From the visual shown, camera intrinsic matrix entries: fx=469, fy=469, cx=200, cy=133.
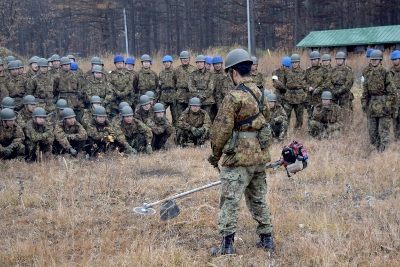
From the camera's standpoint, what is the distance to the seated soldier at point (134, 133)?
999 centimetres

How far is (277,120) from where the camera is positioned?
1045cm

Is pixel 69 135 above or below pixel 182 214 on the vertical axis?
above

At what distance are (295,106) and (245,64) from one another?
7562 mm

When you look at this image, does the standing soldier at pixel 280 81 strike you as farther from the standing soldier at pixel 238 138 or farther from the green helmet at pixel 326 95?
the standing soldier at pixel 238 138

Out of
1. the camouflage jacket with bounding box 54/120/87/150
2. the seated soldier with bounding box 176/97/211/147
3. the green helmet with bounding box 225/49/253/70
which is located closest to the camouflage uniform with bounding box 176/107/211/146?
the seated soldier with bounding box 176/97/211/147

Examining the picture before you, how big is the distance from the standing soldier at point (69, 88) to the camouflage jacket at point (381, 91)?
22.3 ft

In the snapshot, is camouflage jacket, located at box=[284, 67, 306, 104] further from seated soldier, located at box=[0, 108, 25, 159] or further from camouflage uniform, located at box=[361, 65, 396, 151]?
seated soldier, located at box=[0, 108, 25, 159]

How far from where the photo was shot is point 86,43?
45031 millimetres

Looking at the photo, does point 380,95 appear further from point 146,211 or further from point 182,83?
point 146,211

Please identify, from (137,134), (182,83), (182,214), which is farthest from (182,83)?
(182,214)

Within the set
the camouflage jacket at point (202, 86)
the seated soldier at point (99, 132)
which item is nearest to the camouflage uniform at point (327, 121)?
the camouflage jacket at point (202, 86)

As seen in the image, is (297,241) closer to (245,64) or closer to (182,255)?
(182,255)

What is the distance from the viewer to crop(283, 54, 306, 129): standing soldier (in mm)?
11633

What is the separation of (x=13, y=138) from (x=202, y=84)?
4.39 metres
